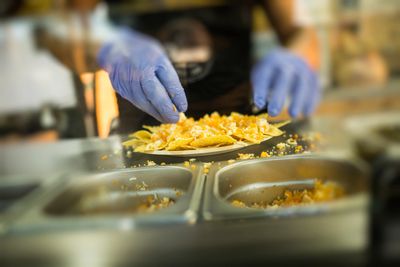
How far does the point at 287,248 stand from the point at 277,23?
56cm

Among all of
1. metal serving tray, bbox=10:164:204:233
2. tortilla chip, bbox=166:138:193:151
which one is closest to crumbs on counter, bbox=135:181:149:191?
metal serving tray, bbox=10:164:204:233

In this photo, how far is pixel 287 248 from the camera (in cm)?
74

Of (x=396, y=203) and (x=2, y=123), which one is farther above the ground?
(x=2, y=123)

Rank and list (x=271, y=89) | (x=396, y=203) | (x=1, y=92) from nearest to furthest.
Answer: (x=396, y=203) < (x=271, y=89) < (x=1, y=92)

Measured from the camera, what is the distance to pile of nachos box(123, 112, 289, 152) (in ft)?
2.83

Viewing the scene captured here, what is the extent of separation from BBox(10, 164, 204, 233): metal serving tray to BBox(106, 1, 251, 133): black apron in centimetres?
13

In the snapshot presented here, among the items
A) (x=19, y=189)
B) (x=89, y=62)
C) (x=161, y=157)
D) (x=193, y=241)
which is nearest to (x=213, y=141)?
(x=161, y=157)

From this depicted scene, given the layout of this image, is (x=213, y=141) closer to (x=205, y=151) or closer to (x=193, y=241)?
(x=205, y=151)

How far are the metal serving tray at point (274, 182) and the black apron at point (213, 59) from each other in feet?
0.49

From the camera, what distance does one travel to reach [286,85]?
0.80 m

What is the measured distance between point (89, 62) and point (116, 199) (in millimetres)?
365

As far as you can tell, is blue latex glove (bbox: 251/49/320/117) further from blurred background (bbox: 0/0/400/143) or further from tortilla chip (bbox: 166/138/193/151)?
tortilla chip (bbox: 166/138/193/151)

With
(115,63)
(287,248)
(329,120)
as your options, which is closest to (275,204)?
(287,248)

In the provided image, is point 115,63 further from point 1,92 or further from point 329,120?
point 329,120
